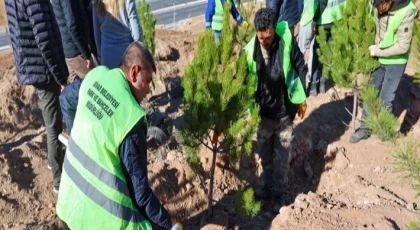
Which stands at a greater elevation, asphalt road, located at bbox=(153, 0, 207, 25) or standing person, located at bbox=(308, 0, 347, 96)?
standing person, located at bbox=(308, 0, 347, 96)

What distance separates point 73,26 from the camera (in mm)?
3994

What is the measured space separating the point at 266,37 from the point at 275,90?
544mm

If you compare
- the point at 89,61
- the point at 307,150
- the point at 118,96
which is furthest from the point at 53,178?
the point at 307,150

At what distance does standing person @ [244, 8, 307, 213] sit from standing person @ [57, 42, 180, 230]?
1.41m

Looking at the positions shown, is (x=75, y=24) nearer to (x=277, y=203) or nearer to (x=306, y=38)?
(x=277, y=203)

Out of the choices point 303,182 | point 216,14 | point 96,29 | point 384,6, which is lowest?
point 303,182

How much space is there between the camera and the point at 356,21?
4.56 metres

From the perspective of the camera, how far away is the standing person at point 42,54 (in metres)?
Result: 3.46

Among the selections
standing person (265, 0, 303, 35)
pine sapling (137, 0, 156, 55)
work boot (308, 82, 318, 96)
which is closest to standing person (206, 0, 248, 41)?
standing person (265, 0, 303, 35)

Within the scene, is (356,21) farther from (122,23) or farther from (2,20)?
(2,20)

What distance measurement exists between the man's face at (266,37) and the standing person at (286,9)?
1.86m

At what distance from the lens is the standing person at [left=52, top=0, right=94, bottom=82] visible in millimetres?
3977

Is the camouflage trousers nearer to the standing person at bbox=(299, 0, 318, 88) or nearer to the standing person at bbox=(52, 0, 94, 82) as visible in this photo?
the standing person at bbox=(52, 0, 94, 82)

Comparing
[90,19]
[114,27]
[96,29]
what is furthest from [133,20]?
[90,19]
